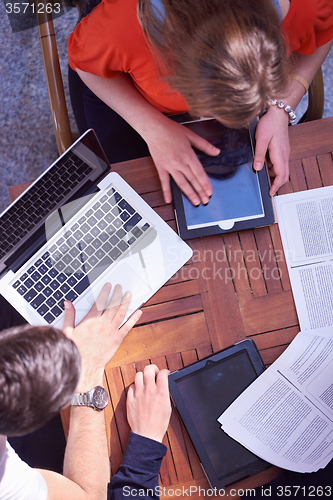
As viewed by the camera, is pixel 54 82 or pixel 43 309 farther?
pixel 54 82

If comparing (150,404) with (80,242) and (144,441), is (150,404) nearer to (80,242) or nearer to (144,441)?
(144,441)

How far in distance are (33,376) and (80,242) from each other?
363mm

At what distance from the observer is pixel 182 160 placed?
0.90 meters

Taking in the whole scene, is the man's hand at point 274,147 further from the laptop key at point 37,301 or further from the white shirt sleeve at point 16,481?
the white shirt sleeve at point 16,481

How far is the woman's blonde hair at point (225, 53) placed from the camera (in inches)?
22.6

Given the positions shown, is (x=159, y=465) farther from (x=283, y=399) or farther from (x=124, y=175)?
(x=124, y=175)

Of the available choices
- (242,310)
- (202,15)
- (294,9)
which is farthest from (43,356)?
(294,9)

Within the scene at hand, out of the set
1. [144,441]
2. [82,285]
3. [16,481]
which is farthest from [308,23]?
[16,481]

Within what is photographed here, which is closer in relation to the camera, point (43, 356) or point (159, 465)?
point (43, 356)

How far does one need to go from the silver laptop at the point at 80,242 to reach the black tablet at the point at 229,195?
0.20 feet

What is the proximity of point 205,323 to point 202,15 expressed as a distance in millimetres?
617

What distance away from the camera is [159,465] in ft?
2.73

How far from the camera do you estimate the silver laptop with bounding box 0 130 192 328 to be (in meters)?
0.86

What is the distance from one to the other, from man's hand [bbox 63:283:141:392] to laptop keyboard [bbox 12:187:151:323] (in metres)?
0.05
